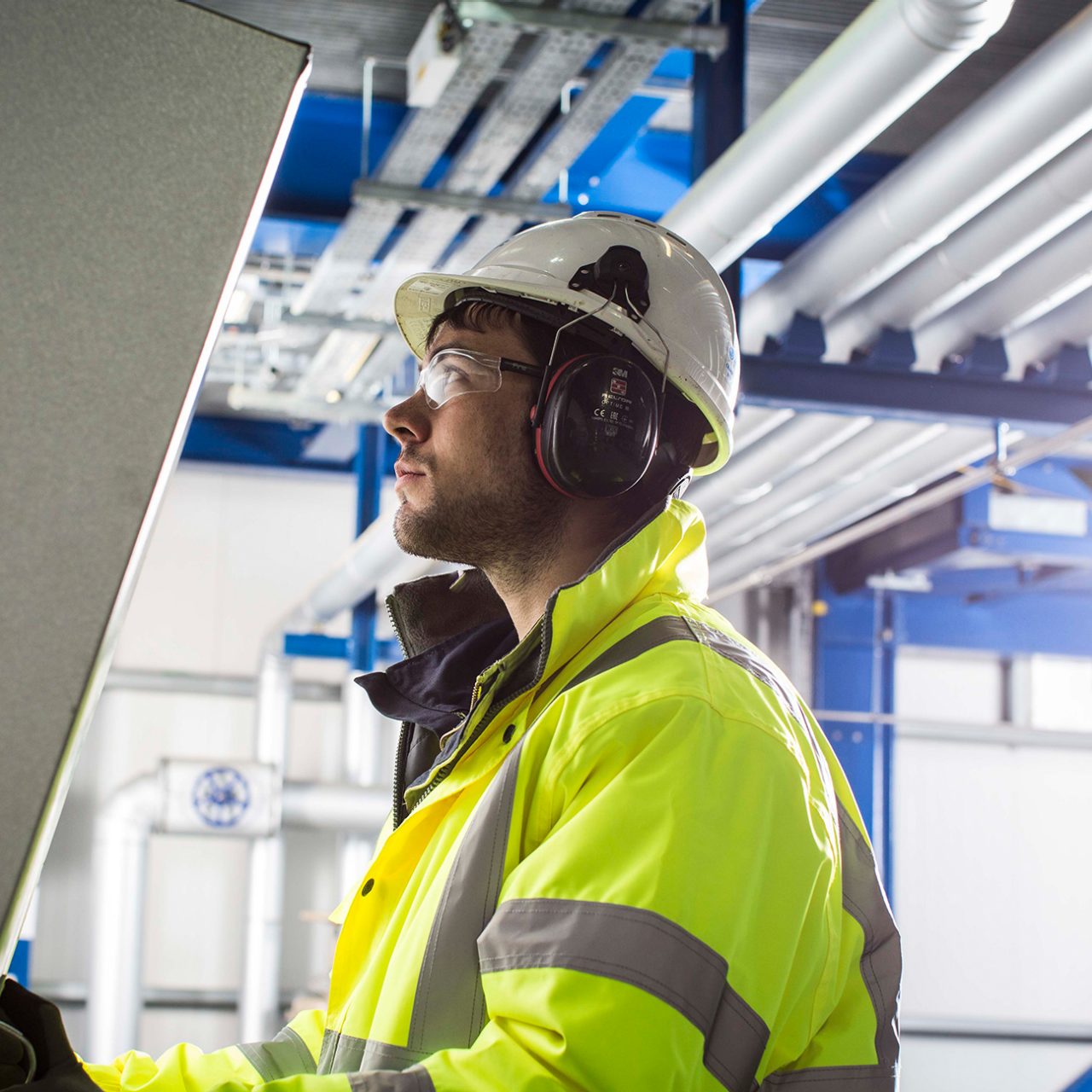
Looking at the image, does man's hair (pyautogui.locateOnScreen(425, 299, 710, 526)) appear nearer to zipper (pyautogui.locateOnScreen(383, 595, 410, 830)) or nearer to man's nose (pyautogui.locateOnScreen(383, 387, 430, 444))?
man's nose (pyautogui.locateOnScreen(383, 387, 430, 444))

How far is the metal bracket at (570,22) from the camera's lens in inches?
128

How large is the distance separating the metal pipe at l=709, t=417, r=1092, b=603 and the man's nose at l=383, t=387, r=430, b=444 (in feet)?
10.3

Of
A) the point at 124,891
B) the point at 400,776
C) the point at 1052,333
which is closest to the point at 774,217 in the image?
the point at 1052,333

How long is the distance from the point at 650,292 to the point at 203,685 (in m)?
9.01

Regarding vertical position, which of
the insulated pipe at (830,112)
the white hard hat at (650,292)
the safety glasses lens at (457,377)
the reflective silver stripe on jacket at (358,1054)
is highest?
the insulated pipe at (830,112)

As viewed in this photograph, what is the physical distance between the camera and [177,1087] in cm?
148

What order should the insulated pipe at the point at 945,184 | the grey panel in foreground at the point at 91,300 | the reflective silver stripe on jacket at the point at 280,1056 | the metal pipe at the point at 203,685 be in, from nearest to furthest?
1. the grey panel in foreground at the point at 91,300
2. the reflective silver stripe on jacket at the point at 280,1056
3. the insulated pipe at the point at 945,184
4. the metal pipe at the point at 203,685

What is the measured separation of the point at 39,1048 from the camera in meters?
0.88

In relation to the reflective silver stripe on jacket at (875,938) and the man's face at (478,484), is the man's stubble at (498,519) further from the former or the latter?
the reflective silver stripe on jacket at (875,938)

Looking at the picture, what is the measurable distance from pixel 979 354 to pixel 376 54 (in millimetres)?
2341

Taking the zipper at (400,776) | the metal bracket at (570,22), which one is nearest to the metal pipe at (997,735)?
the metal bracket at (570,22)

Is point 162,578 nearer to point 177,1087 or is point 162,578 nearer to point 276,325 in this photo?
point 276,325

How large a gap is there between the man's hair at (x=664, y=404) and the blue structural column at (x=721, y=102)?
1693mm

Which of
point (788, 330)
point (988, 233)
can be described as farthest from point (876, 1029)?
point (788, 330)
